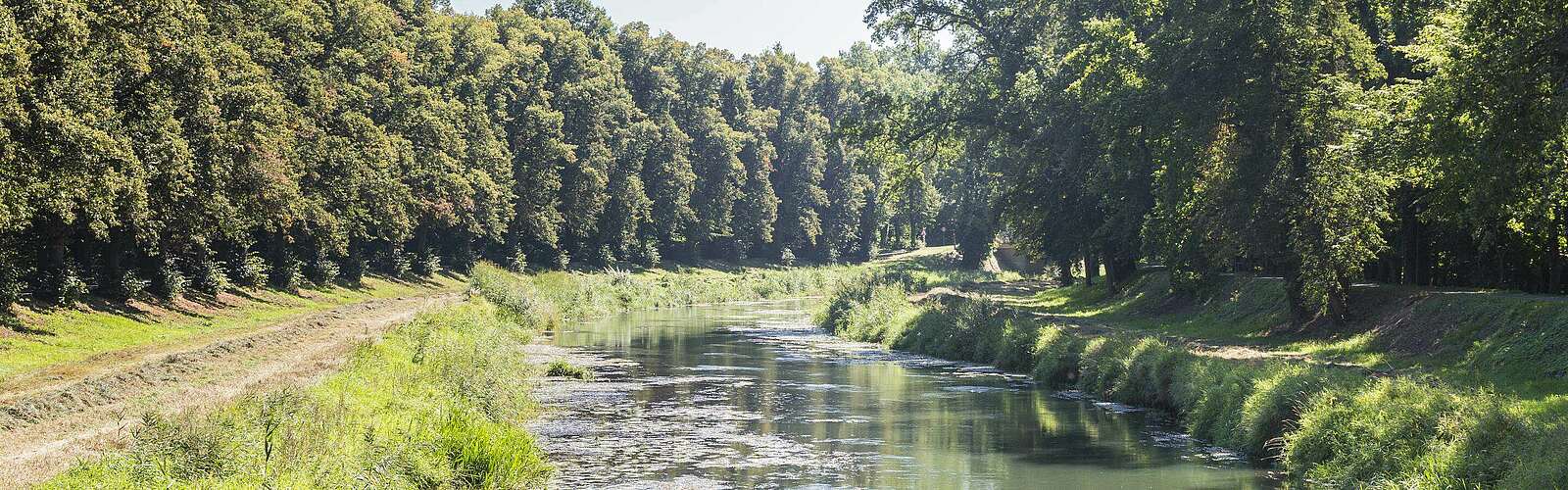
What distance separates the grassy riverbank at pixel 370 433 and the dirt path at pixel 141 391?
0.88 m

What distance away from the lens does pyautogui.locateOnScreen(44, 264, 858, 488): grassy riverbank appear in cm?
1515

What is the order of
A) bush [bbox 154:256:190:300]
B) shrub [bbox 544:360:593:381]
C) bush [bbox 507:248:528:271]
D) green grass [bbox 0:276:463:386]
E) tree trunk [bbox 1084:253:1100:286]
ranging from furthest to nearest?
bush [bbox 507:248:528:271] → tree trunk [bbox 1084:253:1100:286] → bush [bbox 154:256:190:300] → shrub [bbox 544:360:593:381] → green grass [bbox 0:276:463:386]

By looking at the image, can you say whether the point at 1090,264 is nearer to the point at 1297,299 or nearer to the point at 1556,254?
the point at 1297,299

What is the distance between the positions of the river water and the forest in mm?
7205

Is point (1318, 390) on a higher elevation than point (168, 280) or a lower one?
lower

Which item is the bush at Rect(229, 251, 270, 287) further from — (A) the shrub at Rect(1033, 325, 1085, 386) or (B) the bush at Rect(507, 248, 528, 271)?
(A) the shrub at Rect(1033, 325, 1085, 386)

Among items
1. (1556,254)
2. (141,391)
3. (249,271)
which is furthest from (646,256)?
(1556,254)

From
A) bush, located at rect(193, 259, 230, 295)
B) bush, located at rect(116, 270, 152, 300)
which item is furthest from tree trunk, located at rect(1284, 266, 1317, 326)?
bush, located at rect(193, 259, 230, 295)

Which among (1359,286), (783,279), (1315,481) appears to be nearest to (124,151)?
(1315,481)

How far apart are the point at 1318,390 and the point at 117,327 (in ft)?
104

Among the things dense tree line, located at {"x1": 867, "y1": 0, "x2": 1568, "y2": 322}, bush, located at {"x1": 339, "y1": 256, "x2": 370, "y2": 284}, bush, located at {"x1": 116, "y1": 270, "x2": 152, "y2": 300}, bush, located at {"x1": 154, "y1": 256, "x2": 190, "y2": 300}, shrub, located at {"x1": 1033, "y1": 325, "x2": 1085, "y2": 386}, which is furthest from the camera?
bush, located at {"x1": 339, "y1": 256, "x2": 370, "y2": 284}

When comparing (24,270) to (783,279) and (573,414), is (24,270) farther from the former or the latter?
(783,279)

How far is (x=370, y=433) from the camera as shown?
61.4ft

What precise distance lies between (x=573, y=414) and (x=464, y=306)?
2274cm
